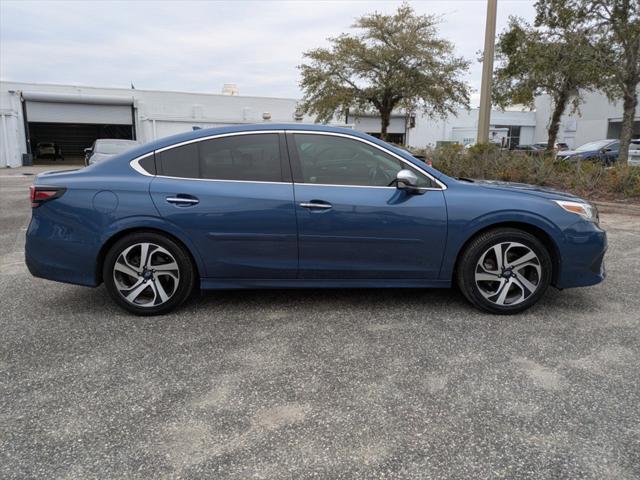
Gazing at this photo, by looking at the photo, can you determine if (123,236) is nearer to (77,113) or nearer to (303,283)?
(303,283)

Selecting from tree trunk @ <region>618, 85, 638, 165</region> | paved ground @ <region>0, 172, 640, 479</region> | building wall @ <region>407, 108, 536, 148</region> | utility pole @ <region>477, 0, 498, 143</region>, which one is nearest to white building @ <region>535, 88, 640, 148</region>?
building wall @ <region>407, 108, 536, 148</region>

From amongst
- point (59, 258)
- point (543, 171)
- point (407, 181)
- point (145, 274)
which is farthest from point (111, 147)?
point (407, 181)

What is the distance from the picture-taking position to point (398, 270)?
3980 millimetres

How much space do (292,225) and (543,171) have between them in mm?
9172

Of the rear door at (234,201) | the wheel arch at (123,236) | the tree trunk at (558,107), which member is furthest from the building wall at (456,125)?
the wheel arch at (123,236)

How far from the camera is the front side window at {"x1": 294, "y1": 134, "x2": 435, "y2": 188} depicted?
3.93m

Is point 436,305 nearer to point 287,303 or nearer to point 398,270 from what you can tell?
point 398,270

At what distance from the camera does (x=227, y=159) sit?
13.0 ft

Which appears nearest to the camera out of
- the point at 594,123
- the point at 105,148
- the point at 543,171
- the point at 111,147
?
the point at 543,171

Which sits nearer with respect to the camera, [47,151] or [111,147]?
[111,147]

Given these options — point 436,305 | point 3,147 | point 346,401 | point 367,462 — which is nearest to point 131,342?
point 346,401

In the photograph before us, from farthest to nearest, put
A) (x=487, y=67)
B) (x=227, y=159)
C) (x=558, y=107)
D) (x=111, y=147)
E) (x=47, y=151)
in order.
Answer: (x=47, y=151) → (x=558, y=107) → (x=111, y=147) → (x=487, y=67) → (x=227, y=159)

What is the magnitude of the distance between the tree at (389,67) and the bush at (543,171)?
10182mm

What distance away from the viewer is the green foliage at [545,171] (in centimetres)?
1009
